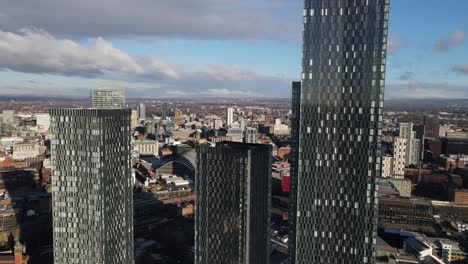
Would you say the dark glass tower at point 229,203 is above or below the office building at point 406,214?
above

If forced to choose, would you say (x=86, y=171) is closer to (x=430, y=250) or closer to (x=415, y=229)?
(x=430, y=250)

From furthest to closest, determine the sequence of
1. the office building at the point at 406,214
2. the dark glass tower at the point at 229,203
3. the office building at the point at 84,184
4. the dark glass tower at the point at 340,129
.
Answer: the office building at the point at 406,214 < the dark glass tower at the point at 229,203 < the office building at the point at 84,184 < the dark glass tower at the point at 340,129

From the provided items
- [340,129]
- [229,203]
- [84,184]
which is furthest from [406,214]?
[84,184]

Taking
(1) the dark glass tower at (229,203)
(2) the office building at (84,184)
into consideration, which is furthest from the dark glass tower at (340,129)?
(2) the office building at (84,184)

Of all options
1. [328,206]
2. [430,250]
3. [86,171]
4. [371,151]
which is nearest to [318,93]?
[371,151]

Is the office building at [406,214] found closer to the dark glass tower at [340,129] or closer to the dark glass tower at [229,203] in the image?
the dark glass tower at [229,203]

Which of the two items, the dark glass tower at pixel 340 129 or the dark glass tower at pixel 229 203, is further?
the dark glass tower at pixel 229 203

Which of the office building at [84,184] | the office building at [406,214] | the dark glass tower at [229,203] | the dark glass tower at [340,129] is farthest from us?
the office building at [406,214]

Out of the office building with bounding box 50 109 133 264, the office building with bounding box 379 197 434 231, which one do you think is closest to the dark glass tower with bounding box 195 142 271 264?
the office building with bounding box 50 109 133 264
